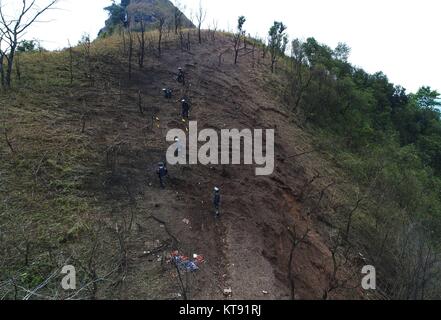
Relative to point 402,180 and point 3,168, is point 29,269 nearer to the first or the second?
point 3,168

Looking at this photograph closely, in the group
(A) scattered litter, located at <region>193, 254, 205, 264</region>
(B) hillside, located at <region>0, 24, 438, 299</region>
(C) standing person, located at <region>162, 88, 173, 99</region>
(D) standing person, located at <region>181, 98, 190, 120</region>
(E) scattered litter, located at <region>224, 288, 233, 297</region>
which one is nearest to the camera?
(E) scattered litter, located at <region>224, 288, 233, 297</region>

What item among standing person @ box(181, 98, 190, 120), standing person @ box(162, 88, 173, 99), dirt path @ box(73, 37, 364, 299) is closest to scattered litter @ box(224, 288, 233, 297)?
dirt path @ box(73, 37, 364, 299)

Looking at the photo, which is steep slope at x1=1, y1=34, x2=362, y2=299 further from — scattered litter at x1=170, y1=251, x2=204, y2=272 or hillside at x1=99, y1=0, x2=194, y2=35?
hillside at x1=99, y1=0, x2=194, y2=35

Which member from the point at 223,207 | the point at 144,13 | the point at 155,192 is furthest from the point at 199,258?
the point at 144,13

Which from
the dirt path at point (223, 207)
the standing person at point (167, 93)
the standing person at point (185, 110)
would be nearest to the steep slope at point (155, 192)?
the dirt path at point (223, 207)

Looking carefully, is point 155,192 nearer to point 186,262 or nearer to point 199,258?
point 199,258
